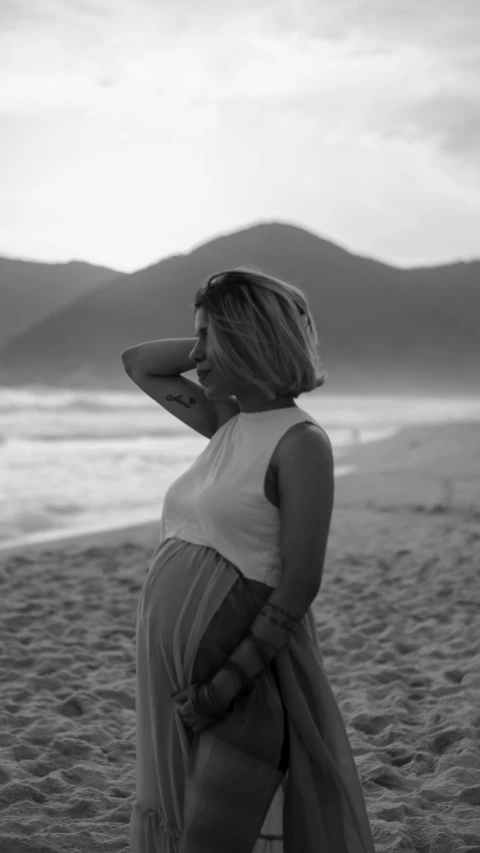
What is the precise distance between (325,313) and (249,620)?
423 ft

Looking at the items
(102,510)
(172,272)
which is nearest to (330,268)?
(172,272)

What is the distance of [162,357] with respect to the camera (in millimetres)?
2004

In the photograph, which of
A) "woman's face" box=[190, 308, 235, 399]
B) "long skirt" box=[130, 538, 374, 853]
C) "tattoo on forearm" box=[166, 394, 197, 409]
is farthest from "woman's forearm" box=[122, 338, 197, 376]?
"long skirt" box=[130, 538, 374, 853]

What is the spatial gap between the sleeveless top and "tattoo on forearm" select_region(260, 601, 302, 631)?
0.25ft

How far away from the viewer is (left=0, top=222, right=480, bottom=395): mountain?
115812mm

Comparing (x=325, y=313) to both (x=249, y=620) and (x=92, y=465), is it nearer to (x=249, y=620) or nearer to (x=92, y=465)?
(x=92, y=465)

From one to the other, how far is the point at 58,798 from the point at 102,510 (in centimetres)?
607

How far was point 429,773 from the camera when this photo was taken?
9.77 feet

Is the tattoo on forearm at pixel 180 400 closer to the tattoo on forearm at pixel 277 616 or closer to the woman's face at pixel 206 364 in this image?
the woman's face at pixel 206 364

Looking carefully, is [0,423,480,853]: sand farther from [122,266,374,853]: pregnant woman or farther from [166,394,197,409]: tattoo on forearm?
[166,394,197,409]: tattoo on forearm

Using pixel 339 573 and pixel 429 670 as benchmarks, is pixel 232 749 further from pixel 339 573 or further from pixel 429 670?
pixel 339 573

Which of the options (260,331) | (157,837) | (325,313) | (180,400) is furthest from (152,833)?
(325,313)

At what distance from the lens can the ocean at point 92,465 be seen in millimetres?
8188

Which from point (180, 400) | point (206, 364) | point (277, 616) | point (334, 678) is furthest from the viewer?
point (334, 678)
